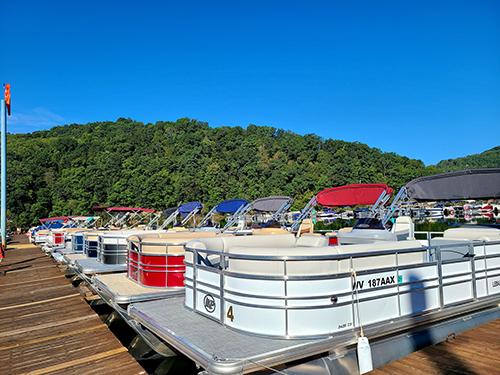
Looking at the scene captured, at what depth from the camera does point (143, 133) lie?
77.4m

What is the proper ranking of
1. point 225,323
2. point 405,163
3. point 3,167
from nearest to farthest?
1. point 225,323
2. point 3,167
3. point 405,163

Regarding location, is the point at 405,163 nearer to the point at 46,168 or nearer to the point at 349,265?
the point at 46,168

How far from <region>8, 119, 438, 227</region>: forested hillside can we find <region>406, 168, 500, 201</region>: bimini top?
47374mm

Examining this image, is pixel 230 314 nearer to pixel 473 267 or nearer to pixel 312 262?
pixel 312 262

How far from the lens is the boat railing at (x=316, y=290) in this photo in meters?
3.69

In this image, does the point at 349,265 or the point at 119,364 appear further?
the point at 119,364

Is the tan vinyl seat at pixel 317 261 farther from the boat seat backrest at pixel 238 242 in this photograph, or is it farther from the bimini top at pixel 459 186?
the bimini top at pixel 459 186

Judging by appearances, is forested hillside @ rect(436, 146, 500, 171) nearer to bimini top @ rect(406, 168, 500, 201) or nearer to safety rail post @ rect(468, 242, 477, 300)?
bimini top @ rect(406, 168, 500, 201)

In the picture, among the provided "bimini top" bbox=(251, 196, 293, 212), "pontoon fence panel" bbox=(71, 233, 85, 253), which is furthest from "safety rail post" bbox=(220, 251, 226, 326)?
"bimini top" bbox=(251, 196, 293, 212)

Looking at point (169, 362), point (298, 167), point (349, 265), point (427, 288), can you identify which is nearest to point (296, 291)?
point (349, 265)

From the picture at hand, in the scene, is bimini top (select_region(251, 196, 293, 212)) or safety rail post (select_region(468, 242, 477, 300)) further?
bimini top (select_region(251, 196, 293, 212))

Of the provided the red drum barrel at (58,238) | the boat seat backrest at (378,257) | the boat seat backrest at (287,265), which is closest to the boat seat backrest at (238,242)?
the boat seat backrest at (287,265)

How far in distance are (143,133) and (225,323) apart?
3050 inches

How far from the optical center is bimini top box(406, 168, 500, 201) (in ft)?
21.4
